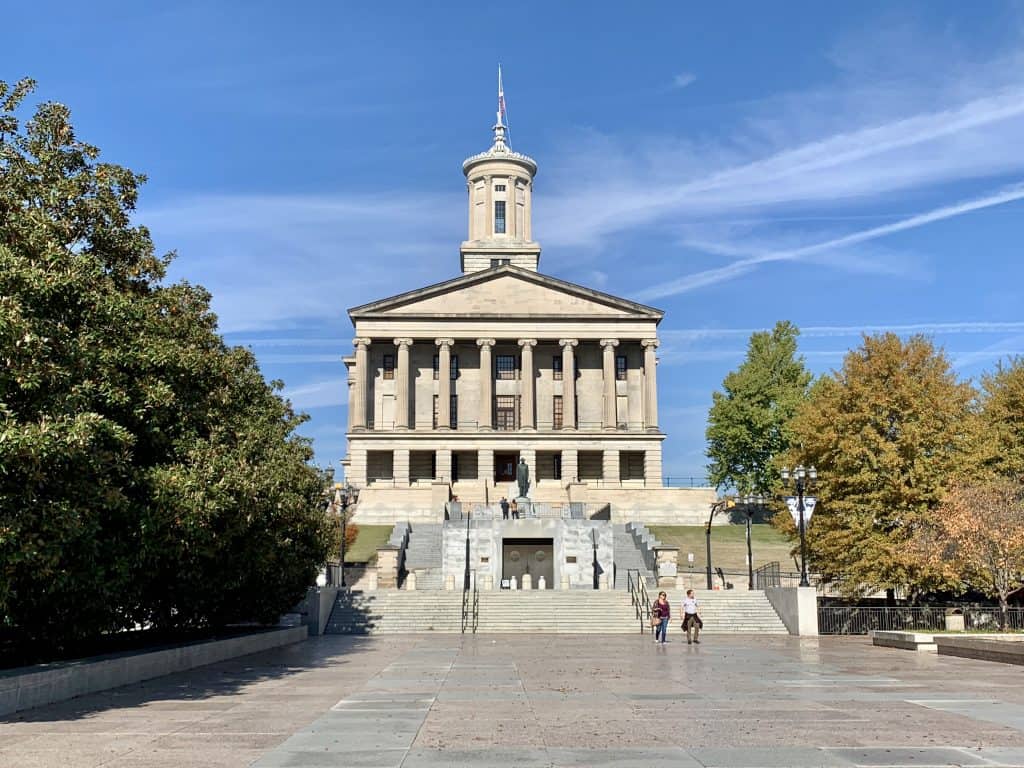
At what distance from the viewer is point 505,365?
80875 millimetres

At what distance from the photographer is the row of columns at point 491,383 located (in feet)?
250

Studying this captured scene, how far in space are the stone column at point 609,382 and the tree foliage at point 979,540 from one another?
45.9 m

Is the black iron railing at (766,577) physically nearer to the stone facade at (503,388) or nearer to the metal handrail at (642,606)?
the metal handrail at (642,606)

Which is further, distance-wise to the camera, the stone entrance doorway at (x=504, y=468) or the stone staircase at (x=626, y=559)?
the stone entrance doorway at (x=504, y=468)

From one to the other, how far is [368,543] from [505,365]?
2784 centimetres

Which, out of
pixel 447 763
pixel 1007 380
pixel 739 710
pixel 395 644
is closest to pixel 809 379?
pixel 1007 380

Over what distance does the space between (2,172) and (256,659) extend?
502 inches

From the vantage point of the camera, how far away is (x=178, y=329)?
21547mm

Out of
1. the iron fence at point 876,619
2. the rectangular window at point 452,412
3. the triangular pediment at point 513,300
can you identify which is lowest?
the iron fence at point 876,619

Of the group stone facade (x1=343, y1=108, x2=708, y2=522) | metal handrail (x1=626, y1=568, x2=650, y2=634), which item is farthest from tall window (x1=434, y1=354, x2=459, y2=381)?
metal handrail (x1=626, y1=568, x2=650, y2=634)

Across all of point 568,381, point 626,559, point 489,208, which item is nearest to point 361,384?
point 568,381

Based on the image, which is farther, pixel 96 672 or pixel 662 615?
pixel 662 615

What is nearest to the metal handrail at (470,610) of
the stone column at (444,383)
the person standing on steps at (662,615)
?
the person standing on steps at (662,615)

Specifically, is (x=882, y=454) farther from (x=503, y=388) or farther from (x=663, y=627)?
(x=503, y=388)
